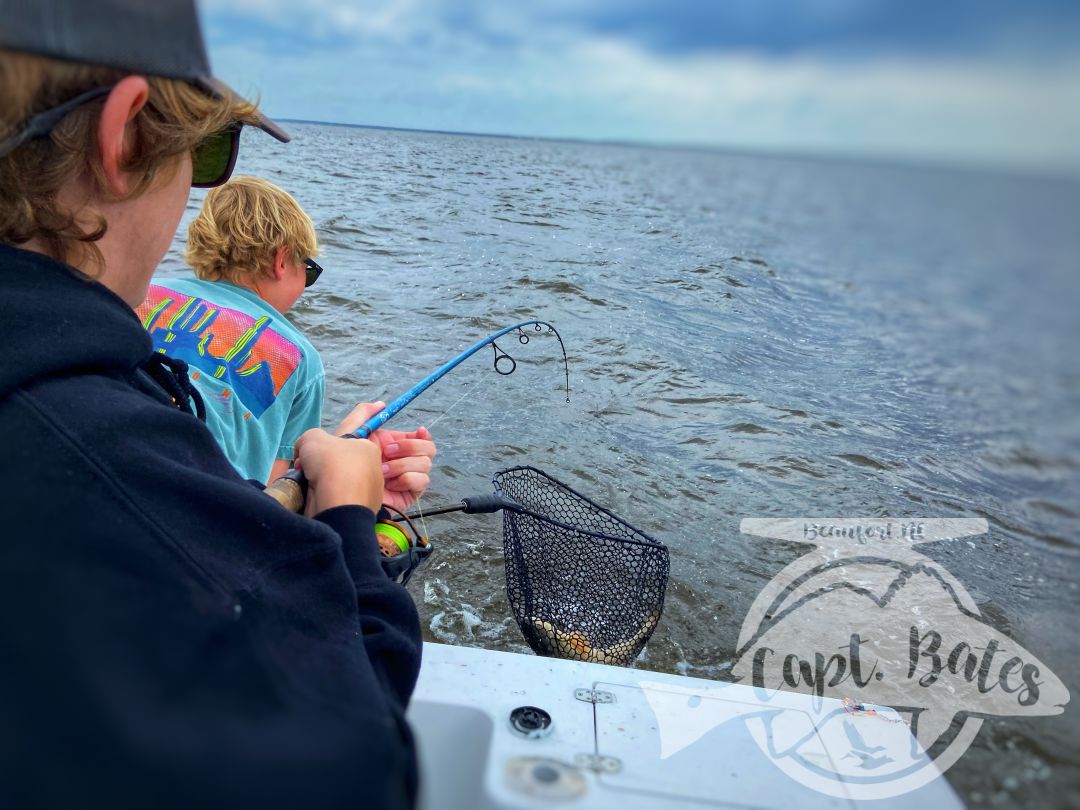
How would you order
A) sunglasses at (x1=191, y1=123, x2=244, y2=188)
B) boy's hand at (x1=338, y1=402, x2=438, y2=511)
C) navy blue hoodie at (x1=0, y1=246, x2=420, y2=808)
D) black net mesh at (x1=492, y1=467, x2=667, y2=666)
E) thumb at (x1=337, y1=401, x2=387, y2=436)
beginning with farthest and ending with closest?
black net mesh at (x1=492, y1=467, x2=667, y2=666), thumb at (x1=337, y1=401, x2=387, y2=436), boy's hand at (x1=338, y1=402, x2=438, y2=511), sunglasses at (x1=191, y1=123, x2=244, y2=188), navy blue hoodie at (x1=0, y1=246, x2=420, y2=808)

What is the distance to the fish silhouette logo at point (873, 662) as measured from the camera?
165cm

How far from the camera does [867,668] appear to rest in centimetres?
317

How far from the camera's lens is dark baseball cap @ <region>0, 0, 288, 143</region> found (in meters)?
0.84

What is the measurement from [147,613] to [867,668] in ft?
10.2

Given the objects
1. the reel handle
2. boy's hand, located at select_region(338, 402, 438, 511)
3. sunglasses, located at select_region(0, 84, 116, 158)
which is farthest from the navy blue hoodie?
boy's hand, located at select_region(338, 402, 438, 511)

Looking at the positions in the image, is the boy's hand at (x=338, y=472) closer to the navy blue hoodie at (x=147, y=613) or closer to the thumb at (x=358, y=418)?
the navy blue hoodie at (x=147, y=613)

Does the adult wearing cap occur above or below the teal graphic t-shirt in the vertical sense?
above

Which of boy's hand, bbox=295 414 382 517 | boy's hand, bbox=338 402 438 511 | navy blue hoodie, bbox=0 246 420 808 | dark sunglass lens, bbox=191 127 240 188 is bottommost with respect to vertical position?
boy's hand, bbox=338 402 438 511

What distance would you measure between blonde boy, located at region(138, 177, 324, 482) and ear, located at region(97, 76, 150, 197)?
1.44 m

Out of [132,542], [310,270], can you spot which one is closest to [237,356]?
[310,270]

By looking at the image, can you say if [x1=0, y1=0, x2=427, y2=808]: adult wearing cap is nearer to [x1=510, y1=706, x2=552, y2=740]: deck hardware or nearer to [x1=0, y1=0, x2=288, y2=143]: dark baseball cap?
[x1=0, y1=0, x2=288, y2=143]: dark baseball cap

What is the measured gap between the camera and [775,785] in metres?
1.52

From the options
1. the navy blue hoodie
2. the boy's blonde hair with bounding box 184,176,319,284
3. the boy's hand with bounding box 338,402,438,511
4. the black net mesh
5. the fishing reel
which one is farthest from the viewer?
the boy's blonde hair with bounding box 184,176,319,284

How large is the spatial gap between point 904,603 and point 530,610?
2.02m
